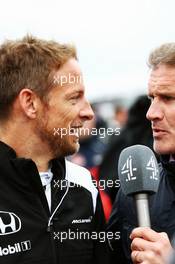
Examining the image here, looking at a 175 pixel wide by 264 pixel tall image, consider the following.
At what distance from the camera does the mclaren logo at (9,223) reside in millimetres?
2176

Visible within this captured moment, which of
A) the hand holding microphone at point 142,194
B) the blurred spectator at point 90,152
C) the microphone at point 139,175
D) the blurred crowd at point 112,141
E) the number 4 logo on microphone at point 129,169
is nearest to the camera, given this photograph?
the hand holding microphone at point 142,194

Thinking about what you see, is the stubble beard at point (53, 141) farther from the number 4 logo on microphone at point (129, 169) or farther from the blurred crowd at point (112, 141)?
the blurred crowd at point (112, 141)

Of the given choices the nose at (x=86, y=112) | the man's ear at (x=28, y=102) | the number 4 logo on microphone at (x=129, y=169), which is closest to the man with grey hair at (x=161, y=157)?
the nose at (x=86, y=112)

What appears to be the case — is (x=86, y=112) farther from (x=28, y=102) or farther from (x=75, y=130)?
(x=28, y=102)

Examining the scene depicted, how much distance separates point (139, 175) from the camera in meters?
1.93

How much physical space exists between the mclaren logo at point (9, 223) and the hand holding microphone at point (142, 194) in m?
0.43

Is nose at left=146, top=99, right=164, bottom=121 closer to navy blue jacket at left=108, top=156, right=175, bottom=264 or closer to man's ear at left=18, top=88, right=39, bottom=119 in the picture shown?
navy blue jacket at left=108, top=156, right=175, bottom=264

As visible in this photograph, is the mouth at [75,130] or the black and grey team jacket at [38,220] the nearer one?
the black and grey team jacket at [38,220]

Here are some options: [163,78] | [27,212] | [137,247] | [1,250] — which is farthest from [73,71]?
[137,247]

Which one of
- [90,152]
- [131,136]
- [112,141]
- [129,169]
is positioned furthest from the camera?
[90,152]

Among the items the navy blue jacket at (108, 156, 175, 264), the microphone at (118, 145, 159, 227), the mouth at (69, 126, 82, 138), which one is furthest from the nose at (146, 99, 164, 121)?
the microphone at (118, 145, 159, 227)

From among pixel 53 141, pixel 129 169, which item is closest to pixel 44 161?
pixel 53 141

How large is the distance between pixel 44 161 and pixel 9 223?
0.29 metres

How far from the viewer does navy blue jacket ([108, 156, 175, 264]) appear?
7.58 ft
